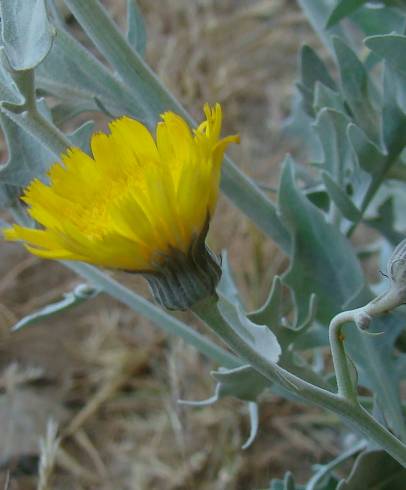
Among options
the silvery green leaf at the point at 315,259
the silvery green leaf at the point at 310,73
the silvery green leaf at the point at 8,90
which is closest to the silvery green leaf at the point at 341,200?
the silvery green leaf at the point at 315,259

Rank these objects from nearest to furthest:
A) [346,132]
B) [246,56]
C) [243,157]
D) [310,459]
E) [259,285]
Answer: [346,132] < [310,459] < [259,285] < [243,157] < [246,56]

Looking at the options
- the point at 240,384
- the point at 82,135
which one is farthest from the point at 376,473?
the point at 82,135

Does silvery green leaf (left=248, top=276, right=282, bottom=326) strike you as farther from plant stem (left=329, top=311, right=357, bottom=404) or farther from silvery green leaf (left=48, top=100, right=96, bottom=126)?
silvery green leaf (left=48, top=100, right=96, bottom=126)

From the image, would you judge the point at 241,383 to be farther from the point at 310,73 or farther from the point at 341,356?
the point at 310,73

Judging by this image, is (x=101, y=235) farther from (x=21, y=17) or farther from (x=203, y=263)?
(x=21, y=17)

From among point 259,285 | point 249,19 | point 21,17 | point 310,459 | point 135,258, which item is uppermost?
point 21,17

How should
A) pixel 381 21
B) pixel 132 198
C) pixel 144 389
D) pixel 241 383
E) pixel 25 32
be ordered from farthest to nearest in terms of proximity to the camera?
pixel 144 389, pixel 381 21, pixel 241 383, pixel 25 32, pixel 132 198

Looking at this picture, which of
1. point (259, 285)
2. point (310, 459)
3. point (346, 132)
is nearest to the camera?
point (346, 132)

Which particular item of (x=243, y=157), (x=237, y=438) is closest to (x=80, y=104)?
(x=237, y=438)
